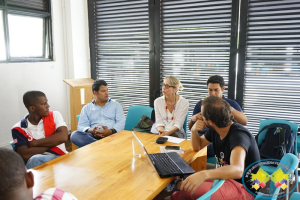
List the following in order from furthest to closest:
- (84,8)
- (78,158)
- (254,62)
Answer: (84,8), (254,62), (78,158)

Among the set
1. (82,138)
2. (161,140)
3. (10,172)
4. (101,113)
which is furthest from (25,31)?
(10,172)

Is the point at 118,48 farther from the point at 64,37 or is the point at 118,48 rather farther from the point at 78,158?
the point at 78,158

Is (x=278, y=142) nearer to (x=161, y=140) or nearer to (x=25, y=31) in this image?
(x=161, y=140)

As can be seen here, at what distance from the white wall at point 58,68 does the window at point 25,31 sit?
128 millimetres

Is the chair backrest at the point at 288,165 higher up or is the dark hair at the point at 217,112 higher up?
the dark hair at the point at 217,112

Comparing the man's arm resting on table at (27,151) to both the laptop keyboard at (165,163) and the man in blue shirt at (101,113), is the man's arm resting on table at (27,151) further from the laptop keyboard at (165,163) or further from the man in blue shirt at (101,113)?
the laptop keyboard at (165,163)

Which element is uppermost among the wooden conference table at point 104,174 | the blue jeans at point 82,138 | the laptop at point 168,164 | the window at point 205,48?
the window at point 205,48

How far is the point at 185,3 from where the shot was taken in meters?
3.82

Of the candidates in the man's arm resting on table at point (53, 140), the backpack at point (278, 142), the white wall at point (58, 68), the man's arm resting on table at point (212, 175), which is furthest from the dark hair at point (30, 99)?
the backpack at point (278, 142)

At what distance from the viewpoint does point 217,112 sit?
1877 millimetres

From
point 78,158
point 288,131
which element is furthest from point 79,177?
point 288,131

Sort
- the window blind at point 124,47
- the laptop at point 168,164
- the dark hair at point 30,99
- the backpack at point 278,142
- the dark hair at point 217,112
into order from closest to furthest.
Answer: the laptop at point 168,164 < the dark hair at point 217,112 < the dark hair at point 30,99 < the backpack at point 278,142 < the window blind at point 124,47

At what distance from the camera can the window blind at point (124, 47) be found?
14.0ft

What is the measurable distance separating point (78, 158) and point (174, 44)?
252cm
